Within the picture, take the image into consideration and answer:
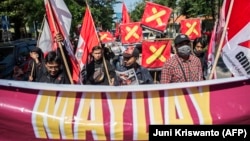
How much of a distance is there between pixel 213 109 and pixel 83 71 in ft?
11.0

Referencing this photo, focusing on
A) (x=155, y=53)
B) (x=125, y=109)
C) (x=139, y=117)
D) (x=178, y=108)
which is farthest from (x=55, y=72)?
(x=155, y=53)

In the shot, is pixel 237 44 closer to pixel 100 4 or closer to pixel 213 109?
pixel 213 109

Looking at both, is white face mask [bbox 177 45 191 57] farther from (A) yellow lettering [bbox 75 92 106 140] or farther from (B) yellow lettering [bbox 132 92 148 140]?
(A) yellow lettering [bbox 75 92 106 140]

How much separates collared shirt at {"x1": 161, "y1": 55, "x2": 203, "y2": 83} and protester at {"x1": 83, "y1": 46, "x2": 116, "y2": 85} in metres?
1.26

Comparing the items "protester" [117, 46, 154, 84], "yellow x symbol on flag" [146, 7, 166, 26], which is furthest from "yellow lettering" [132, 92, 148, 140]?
"yellow x symbol on flag" [146, 7, 166, 26]

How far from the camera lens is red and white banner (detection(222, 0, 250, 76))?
4830 millimetres

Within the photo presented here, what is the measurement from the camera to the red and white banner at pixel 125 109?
426cm

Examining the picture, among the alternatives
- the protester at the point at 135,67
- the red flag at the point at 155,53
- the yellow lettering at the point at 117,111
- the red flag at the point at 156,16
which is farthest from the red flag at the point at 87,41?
the red flag at the point at 156,16

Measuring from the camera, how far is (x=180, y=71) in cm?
545

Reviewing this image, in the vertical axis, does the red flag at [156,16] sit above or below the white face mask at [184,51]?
below

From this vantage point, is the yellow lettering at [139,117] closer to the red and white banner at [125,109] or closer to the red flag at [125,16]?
the red and white banner at [125,109]

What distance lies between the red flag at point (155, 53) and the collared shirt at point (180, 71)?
4.82 meters

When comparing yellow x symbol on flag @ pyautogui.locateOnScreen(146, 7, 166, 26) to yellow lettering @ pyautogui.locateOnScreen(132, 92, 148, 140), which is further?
yellow x symbol on flag @ pyautogui.locateOnScreen(146, 7, 166, 26)

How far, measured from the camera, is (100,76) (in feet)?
21.4
